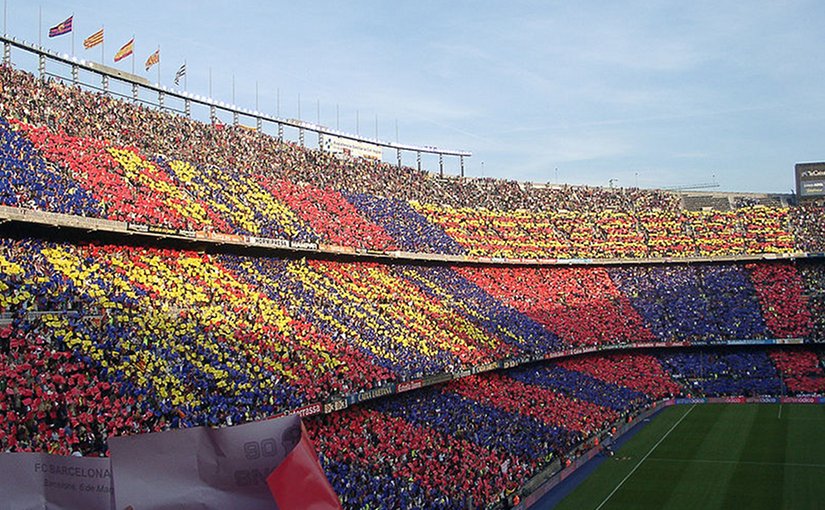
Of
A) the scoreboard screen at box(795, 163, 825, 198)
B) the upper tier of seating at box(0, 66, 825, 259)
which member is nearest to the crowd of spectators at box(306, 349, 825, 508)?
the upper tier of seating at box(0, 66, 825, 259)

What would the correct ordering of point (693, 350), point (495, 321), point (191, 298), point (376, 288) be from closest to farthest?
point (191, 298)
point (376, 288)
point (495, 321)
point (693, 350)

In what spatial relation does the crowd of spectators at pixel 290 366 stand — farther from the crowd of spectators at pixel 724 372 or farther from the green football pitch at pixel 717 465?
the crowd of spectators at pixel 724 372

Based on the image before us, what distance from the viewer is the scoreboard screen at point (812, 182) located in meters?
69.6

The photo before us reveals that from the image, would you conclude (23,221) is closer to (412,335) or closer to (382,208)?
(412,335)

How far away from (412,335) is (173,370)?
17717 millimetres

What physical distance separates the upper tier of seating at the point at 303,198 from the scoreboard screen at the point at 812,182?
2647mm

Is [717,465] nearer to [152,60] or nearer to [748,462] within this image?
[748,462]

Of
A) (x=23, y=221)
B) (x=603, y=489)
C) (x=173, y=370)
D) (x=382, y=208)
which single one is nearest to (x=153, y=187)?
(x=23, y=221)

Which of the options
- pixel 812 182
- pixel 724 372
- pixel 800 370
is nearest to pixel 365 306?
pixel 724 372

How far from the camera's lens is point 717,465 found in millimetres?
36062

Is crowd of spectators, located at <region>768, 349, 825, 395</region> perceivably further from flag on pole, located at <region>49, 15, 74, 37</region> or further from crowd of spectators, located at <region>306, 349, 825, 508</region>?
flag on pole, located at <region>49, 15, 74, 37</region>

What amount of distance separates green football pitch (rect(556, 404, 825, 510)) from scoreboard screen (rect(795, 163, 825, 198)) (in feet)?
89.2

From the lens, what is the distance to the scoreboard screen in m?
69.6

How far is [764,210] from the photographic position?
68938 mm
